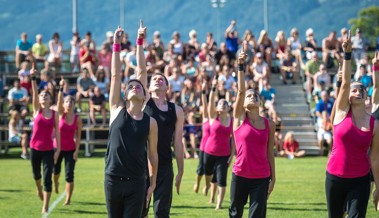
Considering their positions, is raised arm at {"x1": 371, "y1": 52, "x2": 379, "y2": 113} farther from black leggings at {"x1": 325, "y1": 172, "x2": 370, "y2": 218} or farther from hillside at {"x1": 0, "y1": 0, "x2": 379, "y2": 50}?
hillside at {"x1": 0, "y1": 0, "x2": 379, "y2": 50}

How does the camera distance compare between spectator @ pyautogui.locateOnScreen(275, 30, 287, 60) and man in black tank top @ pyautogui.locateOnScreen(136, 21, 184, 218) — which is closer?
man in black tank top @ pyautogui.locateOnScreen(136, 21, 184, 218)

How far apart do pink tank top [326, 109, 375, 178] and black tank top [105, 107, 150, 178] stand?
99.7 inches

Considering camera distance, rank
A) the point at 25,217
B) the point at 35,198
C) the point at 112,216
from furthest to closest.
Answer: the point at 35,198 < the point at 25,217 < the point at 112,216

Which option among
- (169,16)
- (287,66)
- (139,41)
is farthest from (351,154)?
(169,16)

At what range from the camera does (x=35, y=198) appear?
18031mm

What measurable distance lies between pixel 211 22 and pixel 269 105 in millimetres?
79144

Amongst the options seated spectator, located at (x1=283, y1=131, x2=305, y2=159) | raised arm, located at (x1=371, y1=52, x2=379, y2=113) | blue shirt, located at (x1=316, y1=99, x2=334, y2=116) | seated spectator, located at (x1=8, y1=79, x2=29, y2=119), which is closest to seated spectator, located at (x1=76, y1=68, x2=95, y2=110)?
seated spectator, located at (x1=8, y1=79, x2=29, y2=119)

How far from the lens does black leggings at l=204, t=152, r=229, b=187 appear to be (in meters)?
16.5

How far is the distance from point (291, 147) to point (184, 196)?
11.3 m

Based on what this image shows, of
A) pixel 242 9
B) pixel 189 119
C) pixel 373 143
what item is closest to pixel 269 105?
pixel 189 119

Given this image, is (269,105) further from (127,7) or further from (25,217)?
(127,7)

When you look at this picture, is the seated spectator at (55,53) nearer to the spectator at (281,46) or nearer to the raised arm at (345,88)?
the spectator at (281,46)

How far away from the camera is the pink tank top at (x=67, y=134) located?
16938mm

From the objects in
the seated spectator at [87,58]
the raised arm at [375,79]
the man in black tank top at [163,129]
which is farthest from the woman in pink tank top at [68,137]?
the seated spectator at [87,58]
